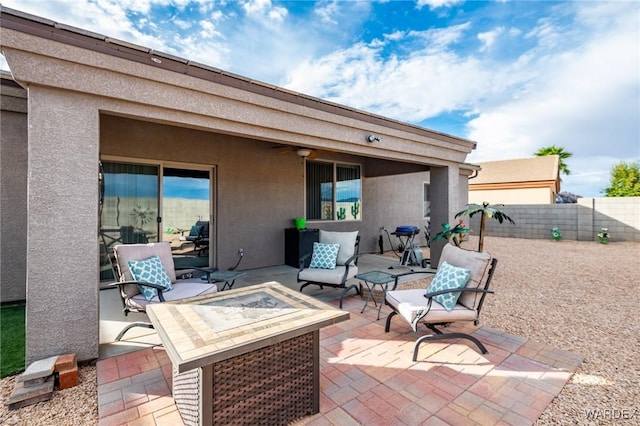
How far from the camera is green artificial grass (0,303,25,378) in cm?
276

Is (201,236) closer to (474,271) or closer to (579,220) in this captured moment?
(474,271)

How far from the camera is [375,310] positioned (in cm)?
435

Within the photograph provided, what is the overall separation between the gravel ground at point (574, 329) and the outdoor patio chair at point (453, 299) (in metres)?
0.92

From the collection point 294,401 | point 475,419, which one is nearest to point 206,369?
point 294,401

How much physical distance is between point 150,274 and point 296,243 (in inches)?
157

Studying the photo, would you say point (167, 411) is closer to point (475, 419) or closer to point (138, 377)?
point (138, 377)

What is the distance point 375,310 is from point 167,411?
2974 mm

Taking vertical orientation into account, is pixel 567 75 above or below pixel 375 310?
above

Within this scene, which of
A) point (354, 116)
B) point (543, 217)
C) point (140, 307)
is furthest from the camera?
point (543, 217)

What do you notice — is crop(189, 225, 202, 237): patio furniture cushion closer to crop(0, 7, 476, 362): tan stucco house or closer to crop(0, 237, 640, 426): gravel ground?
crop(0, 7, 476, 362): tan stucco house

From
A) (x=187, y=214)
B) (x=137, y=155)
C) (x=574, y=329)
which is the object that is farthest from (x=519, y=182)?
(x=137, y=155)

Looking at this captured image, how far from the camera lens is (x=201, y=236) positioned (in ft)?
→ 21.4

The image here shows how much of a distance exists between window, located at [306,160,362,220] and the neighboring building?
569 inches

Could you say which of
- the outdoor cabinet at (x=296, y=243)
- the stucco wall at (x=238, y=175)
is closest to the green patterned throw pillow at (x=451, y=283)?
the outdoor cabinet at (x=296, y=243)
